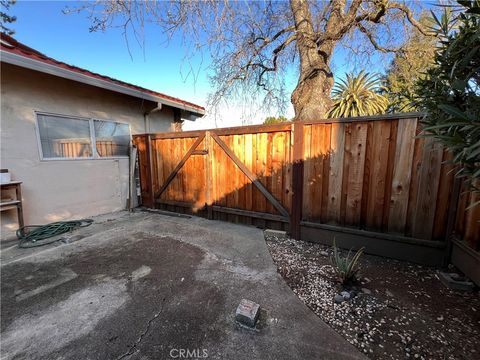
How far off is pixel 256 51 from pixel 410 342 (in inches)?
237

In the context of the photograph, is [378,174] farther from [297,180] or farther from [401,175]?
[297,180]

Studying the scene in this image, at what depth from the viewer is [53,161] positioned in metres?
3.88

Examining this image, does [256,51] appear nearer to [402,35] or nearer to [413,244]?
[402,35]

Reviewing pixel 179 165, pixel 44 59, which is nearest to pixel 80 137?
pixel 44 59

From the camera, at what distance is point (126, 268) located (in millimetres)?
2561

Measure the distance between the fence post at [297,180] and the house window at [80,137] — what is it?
4.13m

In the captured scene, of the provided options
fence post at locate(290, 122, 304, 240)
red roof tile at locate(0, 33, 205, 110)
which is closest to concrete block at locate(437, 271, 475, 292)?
fence post at locate(290, 122, 304, 240)

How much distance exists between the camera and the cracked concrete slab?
4.92 ft

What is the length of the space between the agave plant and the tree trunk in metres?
4.25

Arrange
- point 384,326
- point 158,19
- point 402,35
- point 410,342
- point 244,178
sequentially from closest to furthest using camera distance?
point 410,342 < point 384,326 < point 158,19 < point 244,178 < point 402,35

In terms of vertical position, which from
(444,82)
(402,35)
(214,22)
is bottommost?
(444,82)

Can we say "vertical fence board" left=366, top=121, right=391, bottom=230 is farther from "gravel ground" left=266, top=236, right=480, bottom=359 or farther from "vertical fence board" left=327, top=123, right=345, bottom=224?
"gravel ground" left=266, top=236, right=480, bottom=359

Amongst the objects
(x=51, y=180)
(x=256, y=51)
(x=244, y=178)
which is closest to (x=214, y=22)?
(x=244, y=178)

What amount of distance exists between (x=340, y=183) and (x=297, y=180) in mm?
593
